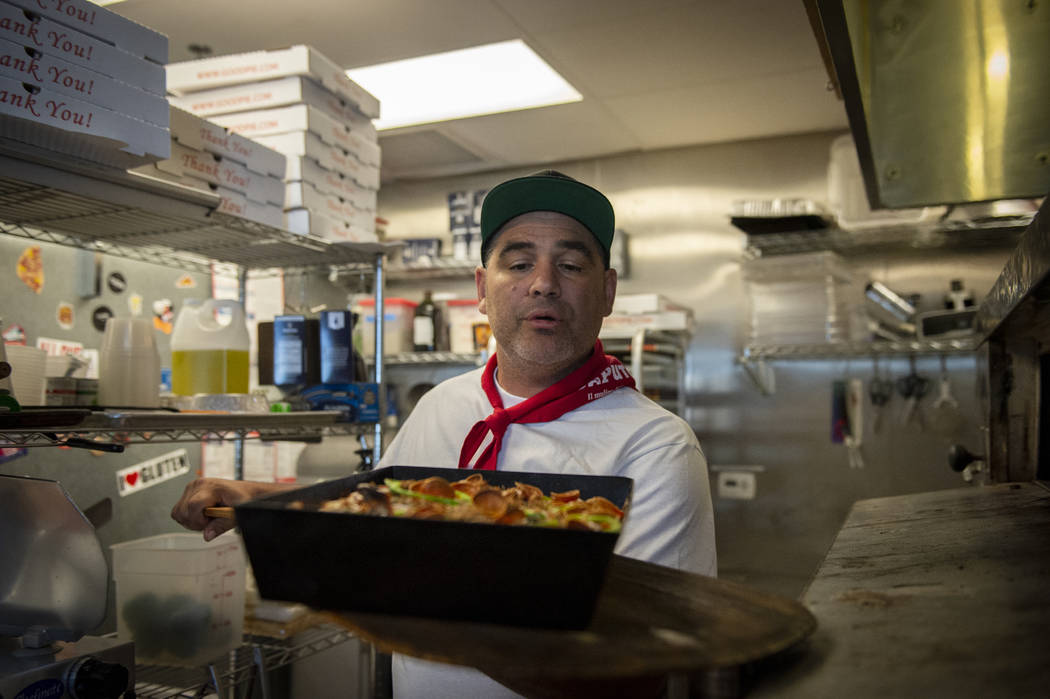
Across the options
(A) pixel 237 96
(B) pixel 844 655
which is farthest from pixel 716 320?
(B) pixel 844 655

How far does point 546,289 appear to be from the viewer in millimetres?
1428

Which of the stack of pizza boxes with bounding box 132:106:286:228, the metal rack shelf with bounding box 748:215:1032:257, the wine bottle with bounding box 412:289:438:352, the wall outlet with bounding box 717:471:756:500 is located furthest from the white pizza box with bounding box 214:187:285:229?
the wall outlet with bounding box 717:471:756:500

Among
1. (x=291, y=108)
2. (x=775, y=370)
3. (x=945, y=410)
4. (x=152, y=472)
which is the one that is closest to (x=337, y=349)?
(x=291, y=108)

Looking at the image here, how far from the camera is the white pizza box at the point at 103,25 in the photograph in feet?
4.46

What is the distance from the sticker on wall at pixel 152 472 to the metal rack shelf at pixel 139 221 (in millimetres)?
620

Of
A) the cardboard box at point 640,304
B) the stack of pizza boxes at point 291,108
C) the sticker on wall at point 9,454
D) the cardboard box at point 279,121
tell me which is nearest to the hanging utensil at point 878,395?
the cardboard box at point 640,304

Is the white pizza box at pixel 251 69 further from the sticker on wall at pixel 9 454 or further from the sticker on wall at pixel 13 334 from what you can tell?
the sticker on wall at pixel 9 454

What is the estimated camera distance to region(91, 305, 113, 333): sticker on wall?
231 cm

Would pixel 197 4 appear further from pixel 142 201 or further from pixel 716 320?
pixel 716 320

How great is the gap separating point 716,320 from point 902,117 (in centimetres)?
213

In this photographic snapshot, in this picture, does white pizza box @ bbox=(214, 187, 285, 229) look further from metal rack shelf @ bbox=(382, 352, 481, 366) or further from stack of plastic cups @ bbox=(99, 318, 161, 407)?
metal rack shelf @ bbox=(382, 352, 481, 366)

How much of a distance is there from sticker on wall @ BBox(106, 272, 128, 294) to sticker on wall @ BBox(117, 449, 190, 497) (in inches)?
20.8

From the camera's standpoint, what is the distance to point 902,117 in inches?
60.1

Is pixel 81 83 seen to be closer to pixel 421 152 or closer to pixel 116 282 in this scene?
pixel 116 282
